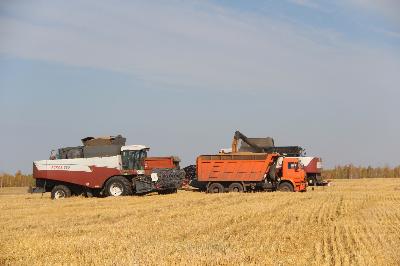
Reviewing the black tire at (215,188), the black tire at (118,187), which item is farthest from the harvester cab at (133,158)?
the black tire at (215,188)

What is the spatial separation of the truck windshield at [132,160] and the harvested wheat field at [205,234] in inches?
307

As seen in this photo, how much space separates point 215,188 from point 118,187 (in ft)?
18.1

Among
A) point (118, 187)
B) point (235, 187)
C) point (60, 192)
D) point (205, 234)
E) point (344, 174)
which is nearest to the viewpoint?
point (205, 234)

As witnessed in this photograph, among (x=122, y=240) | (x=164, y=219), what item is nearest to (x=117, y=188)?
(x=164, y=219)

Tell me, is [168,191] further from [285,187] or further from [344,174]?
[344,174]

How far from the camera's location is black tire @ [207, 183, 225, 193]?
104ft

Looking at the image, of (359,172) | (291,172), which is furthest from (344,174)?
(291,172)

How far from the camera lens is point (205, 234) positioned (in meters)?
13.8

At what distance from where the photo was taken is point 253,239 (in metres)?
12.9

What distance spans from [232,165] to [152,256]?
837 inches

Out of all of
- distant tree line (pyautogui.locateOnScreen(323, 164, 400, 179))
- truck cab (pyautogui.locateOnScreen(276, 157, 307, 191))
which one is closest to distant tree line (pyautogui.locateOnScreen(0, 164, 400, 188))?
distant tree line (pyautogui.locateOnScreen(323, 164, 400, 179))

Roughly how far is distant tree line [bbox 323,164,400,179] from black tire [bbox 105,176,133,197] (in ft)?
111

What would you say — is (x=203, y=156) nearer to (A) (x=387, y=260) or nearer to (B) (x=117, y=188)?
(B) (x=117, y=188)

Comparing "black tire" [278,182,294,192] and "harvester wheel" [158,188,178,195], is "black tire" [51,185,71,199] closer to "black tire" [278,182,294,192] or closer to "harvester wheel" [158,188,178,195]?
"harvester wheel" [158,188,178,195]
